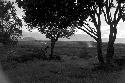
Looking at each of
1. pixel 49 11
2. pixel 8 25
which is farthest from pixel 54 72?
pixel 8 25

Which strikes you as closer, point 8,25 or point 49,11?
point 49,11

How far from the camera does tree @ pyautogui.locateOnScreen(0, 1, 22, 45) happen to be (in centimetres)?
5300

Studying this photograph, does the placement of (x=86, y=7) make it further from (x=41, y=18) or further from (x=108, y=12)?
(x=41, y=18)

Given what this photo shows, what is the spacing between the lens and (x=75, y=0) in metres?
26.4

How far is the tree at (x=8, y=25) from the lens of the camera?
53.0 meters

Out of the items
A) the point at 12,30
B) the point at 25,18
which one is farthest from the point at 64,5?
the point at 12,30

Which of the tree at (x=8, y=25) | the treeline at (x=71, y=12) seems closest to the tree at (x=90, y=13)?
the treeline at (x=71, y=12)

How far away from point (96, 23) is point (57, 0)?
8.37 meters

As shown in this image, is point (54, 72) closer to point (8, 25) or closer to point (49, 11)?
point (49, 11)

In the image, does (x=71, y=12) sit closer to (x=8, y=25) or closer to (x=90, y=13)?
(x=90, y=13)

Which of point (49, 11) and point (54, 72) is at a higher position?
point (49, 11)

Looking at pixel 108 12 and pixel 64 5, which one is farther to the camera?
pixel 108 12

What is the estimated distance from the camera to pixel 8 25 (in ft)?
181

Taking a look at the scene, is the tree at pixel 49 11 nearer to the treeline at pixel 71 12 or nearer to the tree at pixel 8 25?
the treeline at pixel 71 12
